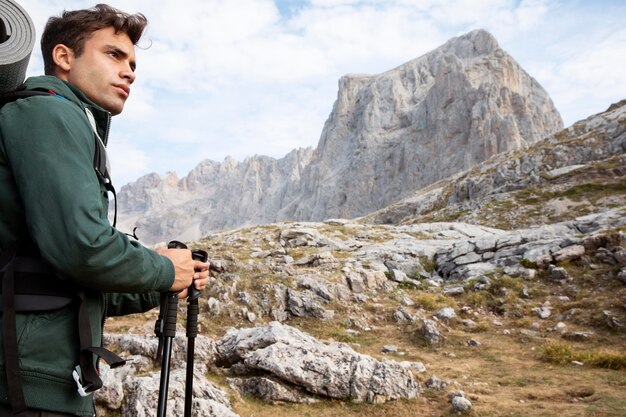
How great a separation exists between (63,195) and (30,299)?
572 millimetres

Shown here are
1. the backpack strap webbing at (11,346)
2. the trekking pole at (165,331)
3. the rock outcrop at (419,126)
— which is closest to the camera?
the backpack strap webbing at (11,346)

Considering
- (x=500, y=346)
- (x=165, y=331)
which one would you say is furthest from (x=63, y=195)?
(x=500, y=346)

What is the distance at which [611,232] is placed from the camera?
57.4 feet

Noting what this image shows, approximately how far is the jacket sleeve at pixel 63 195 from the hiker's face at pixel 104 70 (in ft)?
1.65

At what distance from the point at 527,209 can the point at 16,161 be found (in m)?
39.0

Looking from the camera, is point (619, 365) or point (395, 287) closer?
point (619, 365)

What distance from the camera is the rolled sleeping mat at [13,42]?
2.04 metres

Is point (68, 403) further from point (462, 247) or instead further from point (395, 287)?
point (462, 247)

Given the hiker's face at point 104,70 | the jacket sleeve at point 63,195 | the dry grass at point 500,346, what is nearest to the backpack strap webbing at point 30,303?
the jacket sleeve at point 63,195

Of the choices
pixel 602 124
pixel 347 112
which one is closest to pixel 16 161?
pixel 602 124

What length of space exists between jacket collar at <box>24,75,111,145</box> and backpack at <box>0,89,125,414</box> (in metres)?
0.13

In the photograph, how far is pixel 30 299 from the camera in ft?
6.50

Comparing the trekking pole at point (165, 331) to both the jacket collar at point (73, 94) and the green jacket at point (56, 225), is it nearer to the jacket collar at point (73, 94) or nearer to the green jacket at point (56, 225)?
the green jacket at point (56, 225)

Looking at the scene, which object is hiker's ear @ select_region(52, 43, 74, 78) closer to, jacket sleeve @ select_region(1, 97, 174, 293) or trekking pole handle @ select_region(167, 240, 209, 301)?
jacket sleeve @ select_region(1, 97, 174, 293)
